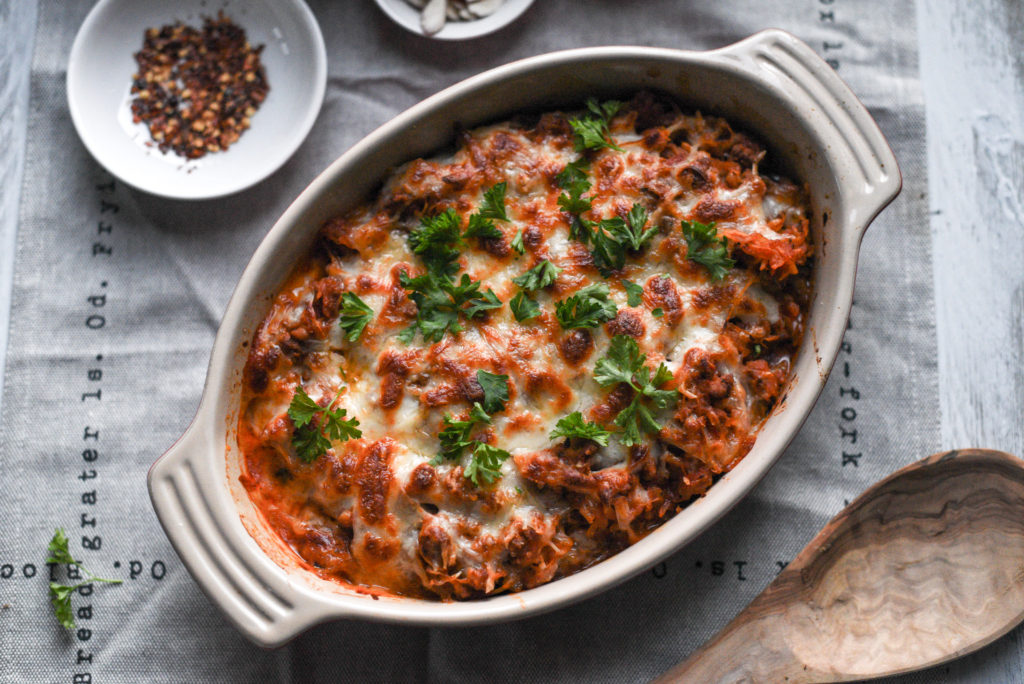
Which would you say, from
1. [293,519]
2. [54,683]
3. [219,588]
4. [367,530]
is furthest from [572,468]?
[54,683]

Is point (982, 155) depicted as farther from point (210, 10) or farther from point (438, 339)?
point (210, 10)

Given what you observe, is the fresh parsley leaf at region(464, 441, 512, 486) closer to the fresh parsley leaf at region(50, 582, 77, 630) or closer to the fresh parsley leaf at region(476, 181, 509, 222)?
the fresh parsley leaf at region(476, 181, 509, 222)

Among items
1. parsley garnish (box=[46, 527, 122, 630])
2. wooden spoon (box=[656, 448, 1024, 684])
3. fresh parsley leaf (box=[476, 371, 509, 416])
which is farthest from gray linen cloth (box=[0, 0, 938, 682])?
fresh parsley leaf (box=[476, 371, 509, 416])

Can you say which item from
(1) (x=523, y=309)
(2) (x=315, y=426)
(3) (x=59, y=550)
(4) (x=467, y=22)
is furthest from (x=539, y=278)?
Answer: (3) (x=59, y=550)

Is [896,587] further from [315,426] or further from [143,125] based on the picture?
[143,125]

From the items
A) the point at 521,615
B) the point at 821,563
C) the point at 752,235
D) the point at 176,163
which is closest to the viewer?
the point at 521,615
